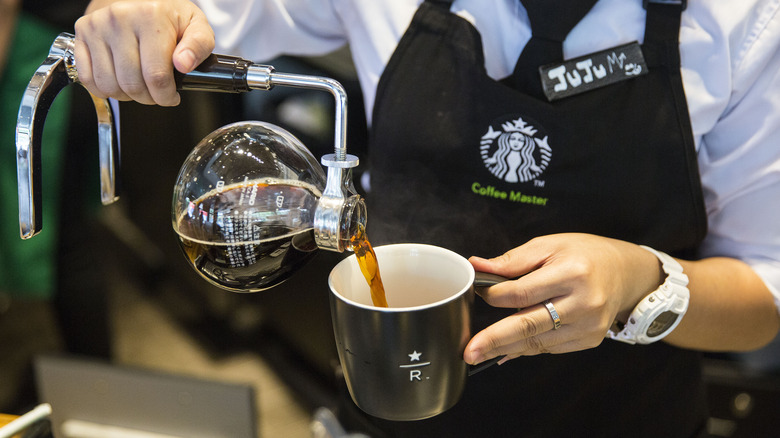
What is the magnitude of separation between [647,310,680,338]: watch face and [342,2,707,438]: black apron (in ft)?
0.46

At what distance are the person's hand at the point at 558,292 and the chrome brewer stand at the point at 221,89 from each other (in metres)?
0.20

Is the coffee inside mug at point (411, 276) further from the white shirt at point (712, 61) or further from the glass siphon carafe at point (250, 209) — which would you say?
the white shirt at point (712, 61)

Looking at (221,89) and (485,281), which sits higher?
(221,89)

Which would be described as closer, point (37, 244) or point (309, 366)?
point (37, 244)

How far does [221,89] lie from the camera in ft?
2.34

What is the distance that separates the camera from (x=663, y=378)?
41.9 inches

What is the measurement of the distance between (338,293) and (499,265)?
204 millimetres

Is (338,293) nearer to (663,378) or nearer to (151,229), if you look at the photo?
(663,378)

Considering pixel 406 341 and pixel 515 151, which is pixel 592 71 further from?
pixel 406 341

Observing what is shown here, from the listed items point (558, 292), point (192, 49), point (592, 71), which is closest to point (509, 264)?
point (558, 292)

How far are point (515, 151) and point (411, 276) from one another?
25 centimetres

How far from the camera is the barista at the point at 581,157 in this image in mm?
847

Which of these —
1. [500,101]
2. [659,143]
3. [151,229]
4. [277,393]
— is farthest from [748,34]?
[151,229]

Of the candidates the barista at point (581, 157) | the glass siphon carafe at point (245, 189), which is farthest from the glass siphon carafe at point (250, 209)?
the barista at point (581, 157)
